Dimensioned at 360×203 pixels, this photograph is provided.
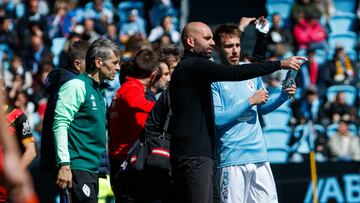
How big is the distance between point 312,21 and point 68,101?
12.9 meters

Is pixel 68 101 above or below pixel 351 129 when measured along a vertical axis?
above

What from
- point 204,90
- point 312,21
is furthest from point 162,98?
point 312,21

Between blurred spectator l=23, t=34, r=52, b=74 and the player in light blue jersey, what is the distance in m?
10.4

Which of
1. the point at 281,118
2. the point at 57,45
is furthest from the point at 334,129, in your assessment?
the point at 57,45

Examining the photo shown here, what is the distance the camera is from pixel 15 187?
4000 millimetres

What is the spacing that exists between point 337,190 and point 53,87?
6.23 metres

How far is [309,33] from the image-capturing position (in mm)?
19891

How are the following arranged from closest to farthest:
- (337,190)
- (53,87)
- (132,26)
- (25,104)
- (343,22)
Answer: (53,87), (337,190), (25,104), (132,26), (343,22)

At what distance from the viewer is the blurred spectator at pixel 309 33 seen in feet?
65.0

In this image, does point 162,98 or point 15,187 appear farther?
point 162,98

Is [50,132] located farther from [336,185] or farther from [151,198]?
[336,185]

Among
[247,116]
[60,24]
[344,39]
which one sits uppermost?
[60,24]

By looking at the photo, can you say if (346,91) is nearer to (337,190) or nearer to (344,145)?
(344,145)

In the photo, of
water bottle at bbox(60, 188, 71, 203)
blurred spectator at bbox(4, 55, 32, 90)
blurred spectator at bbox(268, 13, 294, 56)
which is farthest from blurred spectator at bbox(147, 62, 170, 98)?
blurred spectator at bbox(268, 13, 294, 56)
